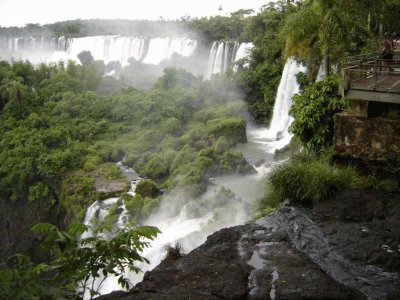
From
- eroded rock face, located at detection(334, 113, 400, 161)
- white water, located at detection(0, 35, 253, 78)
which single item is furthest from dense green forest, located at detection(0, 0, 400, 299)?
white water, located at detection(0, 35, 253, 78)

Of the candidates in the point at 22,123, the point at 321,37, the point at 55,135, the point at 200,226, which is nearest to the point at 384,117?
the point at 321,37

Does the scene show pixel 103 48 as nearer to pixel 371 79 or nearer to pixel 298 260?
pixel 371 79

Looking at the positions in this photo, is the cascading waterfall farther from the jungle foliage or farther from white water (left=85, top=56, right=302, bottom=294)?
the jungle foliage

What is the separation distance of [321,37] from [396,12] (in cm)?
839

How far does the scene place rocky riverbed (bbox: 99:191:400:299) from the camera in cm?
520

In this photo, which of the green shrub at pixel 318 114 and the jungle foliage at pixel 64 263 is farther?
the green shrub at pixel 318 114

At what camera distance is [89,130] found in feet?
93.4

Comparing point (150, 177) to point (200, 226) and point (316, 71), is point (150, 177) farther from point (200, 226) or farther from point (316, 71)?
point (316, 71)

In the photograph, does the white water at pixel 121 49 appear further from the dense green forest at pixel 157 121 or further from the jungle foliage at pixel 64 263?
the jungle foliage at pixel 64 263

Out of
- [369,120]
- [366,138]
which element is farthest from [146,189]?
[369,120]

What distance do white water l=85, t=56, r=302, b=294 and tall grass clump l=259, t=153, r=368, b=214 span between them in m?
3.10

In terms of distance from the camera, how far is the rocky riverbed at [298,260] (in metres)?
5.20

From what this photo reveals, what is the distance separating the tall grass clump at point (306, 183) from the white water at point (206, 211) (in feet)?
10.2

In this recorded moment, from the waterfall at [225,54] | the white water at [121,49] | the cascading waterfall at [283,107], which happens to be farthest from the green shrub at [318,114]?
the white water at [121,49]
